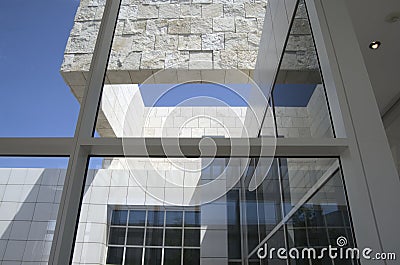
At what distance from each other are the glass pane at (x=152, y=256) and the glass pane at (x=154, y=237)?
0.9 inches

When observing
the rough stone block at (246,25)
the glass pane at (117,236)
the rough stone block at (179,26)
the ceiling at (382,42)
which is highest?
the ceiling at (382,42)

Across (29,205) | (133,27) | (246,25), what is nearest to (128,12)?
(133,27)

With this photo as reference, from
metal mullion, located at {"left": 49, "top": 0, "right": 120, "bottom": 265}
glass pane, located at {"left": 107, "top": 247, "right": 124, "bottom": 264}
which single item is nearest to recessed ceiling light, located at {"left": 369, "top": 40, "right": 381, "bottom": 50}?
metal mullion, located at {"left": 49, "top": 0, "right": 120, "bottom": 265}

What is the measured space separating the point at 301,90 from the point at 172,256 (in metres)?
1.11

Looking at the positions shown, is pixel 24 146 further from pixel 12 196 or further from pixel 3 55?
pixel 3 55

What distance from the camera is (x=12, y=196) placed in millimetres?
1219

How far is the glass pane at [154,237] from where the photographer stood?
1.24m

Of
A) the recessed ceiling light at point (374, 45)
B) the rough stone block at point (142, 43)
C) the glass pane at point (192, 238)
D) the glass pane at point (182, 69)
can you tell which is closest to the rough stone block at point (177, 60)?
the glass pane at point (182, 69)

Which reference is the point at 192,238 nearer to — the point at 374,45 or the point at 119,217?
the point at 119,217

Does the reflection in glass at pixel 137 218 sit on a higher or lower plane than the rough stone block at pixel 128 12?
lower

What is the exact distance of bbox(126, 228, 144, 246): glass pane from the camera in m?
1.22

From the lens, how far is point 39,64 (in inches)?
63.3

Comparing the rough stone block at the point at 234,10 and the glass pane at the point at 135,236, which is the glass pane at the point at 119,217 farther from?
the rough stone block at the point at 234,10

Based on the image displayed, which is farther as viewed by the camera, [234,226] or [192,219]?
[234,226]
